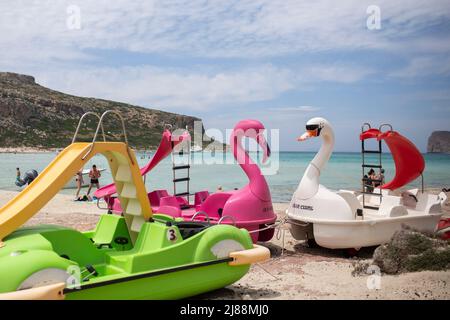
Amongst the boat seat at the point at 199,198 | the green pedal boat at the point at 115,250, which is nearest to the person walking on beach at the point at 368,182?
the boat seat at the point at 199,198

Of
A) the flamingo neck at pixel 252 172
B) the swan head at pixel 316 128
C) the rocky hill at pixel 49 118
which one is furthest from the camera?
the rocky hill at pixel 49 118

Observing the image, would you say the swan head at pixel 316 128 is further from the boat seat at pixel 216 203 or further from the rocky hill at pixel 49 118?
the rocky hill at pixel 49 118

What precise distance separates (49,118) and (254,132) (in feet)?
238

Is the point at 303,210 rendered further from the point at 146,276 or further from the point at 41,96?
the point at 41,96

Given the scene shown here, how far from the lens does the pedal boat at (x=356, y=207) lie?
7.74 metres

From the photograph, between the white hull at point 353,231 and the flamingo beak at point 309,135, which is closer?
the white hull at point 353,231

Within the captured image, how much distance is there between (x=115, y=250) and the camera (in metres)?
5.78

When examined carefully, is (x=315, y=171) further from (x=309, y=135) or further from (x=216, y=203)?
(x=216, y=203)

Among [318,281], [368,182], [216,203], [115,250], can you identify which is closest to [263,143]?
[216,203]

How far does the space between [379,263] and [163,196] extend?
5.20 m

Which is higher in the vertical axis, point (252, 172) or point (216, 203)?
point (252, 172)

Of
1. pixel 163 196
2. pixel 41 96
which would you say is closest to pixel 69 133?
pixel 41 96

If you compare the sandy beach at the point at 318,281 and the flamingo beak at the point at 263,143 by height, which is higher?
the flamingo beak at the point at 263,143
